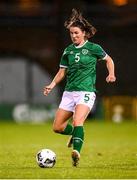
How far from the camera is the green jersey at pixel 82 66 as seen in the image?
12.9 meters

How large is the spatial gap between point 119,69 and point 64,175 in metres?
16.3

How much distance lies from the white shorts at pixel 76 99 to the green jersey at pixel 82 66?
58 mm

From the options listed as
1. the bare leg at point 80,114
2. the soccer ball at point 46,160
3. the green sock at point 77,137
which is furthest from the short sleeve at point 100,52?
the soccer ball at point 46,160

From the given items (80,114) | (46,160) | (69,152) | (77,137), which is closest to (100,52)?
(80,114)

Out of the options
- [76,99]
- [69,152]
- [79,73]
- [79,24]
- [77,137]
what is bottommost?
[69,152]

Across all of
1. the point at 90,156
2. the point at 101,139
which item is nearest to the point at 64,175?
the point at 90,156

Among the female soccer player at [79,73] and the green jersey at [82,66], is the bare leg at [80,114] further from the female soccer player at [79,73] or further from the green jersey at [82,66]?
the green jersey at [82,66]

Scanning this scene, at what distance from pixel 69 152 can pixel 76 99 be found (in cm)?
315

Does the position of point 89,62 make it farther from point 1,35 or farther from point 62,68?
point 1,35

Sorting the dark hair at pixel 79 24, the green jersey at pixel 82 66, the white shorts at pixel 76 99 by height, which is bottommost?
the white shorts at pixel 76 99

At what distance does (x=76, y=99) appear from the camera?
12.9 metres

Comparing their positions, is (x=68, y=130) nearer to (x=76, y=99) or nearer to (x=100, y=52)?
(x=76, y=99)

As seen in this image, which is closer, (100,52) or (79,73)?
(79,73)

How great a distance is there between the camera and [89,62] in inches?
513
